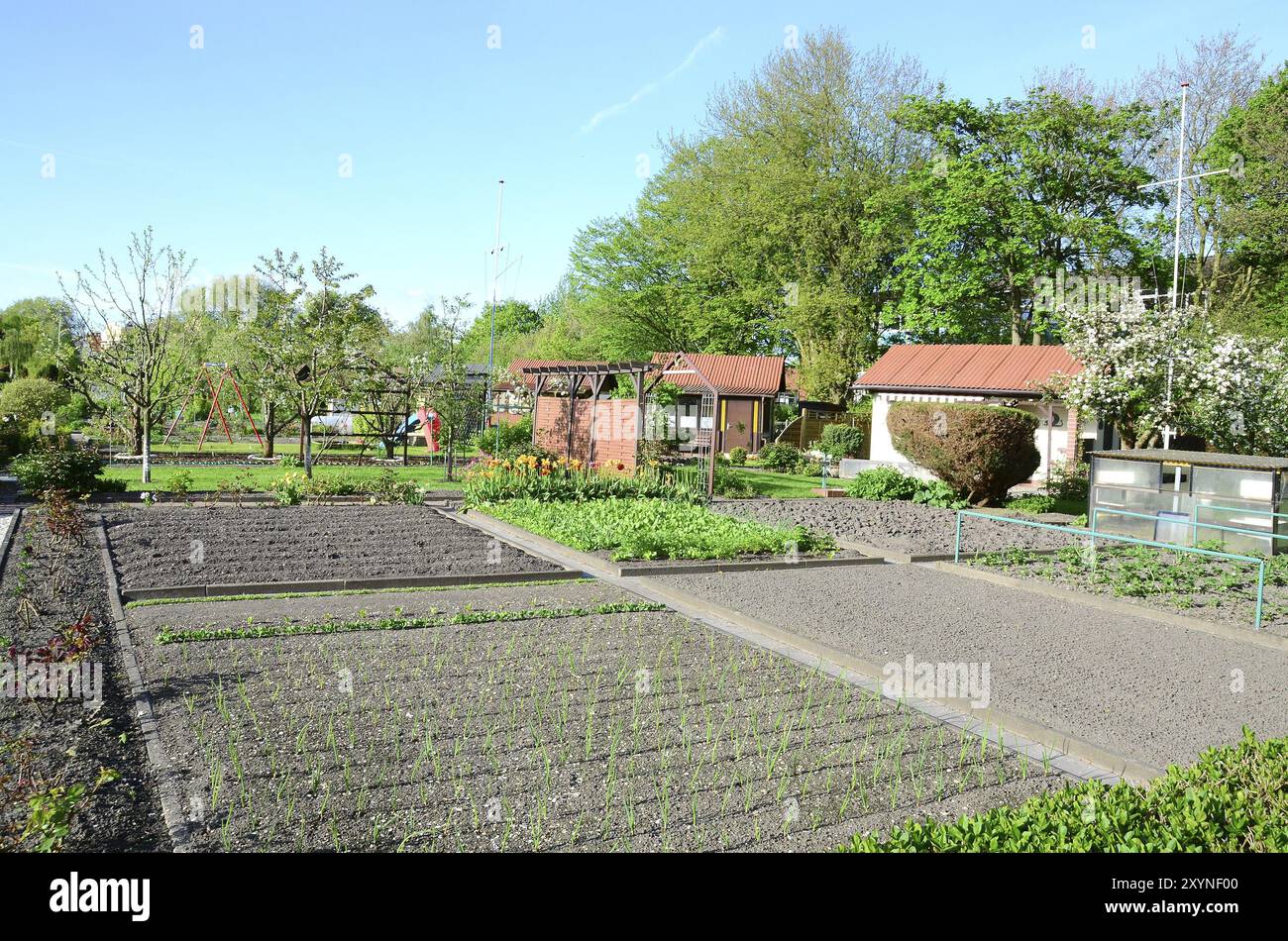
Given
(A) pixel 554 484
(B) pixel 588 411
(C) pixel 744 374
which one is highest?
(C) pixel 744 374

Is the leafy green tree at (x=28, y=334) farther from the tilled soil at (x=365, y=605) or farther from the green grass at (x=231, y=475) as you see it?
the tilled soil at (x=365, y=605)

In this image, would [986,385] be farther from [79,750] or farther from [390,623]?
[79,750]

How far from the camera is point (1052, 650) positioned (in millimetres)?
8242

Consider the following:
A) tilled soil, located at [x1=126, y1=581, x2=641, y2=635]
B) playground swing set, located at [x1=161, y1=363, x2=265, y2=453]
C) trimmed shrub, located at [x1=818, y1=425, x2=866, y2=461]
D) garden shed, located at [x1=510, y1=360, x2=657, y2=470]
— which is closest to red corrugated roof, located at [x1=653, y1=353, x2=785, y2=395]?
trimmed shrub, located at [x1=818, y1=425, x2=866, y2=461]

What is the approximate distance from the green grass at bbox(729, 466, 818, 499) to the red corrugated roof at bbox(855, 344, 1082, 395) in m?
4.08

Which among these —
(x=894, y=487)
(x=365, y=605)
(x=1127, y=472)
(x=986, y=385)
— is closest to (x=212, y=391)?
(x=894, y=487)

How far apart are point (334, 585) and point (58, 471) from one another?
27.5 ft

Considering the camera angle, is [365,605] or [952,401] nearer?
[365,605]

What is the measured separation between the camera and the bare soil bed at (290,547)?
10.3 meters

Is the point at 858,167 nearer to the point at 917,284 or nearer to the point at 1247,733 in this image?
the point at 917,284

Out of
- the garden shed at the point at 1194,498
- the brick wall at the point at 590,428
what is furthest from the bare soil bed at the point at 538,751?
the brick wall at the point at 590,428

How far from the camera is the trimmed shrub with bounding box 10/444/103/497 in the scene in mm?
15195
